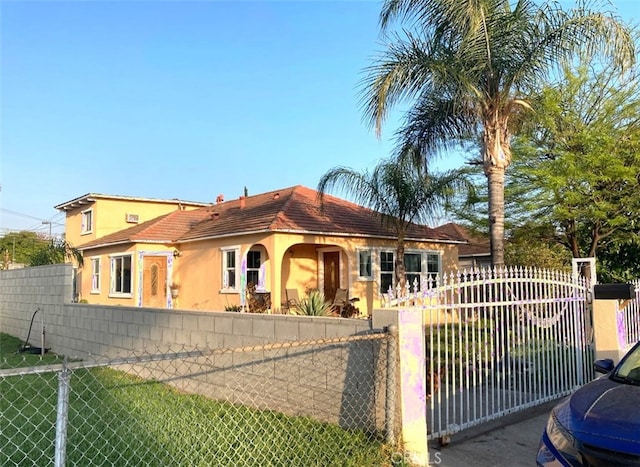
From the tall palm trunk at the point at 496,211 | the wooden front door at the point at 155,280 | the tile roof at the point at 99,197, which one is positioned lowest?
the wooden front door at the point at 155,280

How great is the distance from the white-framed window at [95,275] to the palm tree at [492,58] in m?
16.3

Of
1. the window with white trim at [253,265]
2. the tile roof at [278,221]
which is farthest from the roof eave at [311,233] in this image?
the window with white trim at [253,265]

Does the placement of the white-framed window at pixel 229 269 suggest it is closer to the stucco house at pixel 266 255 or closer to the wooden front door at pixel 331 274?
the stucco house at pixel 266 255

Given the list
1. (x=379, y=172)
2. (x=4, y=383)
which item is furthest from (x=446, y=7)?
(x=4, y=383)

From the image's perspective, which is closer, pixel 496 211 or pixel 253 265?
pixel 496 211

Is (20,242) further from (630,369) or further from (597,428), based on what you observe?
A: (597,428)

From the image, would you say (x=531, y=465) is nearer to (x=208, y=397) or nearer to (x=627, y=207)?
(x=208, y=397)

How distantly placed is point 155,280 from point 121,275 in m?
1.79

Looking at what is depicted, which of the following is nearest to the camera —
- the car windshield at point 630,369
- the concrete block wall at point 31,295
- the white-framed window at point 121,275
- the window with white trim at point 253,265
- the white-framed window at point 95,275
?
the car windshield at point 630,369

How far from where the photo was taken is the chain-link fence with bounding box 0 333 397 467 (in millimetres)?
4699

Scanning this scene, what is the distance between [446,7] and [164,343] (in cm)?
758

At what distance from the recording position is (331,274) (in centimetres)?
1748

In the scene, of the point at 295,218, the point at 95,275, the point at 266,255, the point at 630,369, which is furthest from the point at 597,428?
the point at 95,275

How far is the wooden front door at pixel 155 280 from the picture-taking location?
61.4ft
